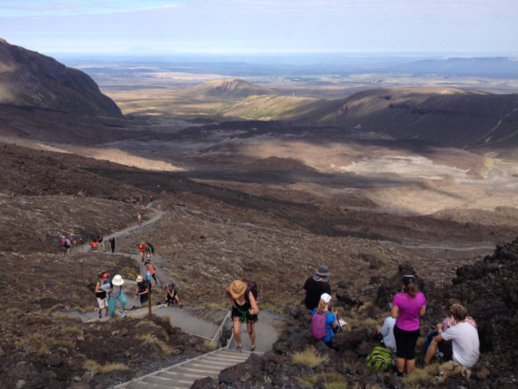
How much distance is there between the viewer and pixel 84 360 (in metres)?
9.91

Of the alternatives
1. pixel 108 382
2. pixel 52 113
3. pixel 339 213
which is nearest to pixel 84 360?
pixel 108 382

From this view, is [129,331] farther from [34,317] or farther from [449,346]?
[449,346]

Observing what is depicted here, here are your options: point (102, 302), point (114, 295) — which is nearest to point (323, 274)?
point (114, 295)

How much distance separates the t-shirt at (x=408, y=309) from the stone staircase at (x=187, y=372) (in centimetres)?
320

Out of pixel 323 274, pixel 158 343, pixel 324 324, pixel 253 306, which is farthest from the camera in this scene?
pixel 323 274

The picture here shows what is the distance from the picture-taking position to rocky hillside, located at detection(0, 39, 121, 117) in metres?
116

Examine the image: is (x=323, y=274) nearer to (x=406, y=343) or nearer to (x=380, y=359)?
(x=380, y=359)

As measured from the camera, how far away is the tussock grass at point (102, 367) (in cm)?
941

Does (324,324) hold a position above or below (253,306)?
below

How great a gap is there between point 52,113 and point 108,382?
108061 mm

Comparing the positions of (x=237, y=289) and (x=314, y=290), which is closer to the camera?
(x=237, y=289)

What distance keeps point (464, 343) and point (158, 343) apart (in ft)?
19.8

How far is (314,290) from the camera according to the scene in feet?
38.7

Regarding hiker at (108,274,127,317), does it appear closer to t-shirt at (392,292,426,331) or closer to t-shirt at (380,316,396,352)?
t-shirt at (380,316,396,352)
